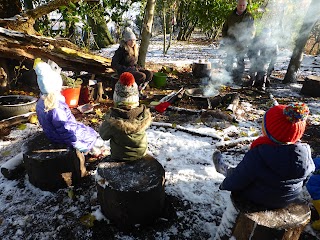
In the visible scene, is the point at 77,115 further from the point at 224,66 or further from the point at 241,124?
the point at 224,66

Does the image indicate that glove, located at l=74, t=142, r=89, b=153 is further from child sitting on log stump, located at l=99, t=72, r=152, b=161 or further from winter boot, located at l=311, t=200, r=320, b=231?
winter boot, located at l=311, t=200, r=320, b=231

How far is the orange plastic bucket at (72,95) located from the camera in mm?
5574

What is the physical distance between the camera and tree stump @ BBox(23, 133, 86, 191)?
315 centimetres

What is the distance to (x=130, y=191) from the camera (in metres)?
2.57

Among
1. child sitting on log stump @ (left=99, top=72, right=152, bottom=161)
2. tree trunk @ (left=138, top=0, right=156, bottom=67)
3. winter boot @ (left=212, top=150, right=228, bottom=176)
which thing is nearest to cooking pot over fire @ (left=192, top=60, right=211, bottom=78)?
tree trunk @ (left=138, top=0, right=156, bottom=67)

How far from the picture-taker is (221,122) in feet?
18.0

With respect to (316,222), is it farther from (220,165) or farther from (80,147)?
(80,147)

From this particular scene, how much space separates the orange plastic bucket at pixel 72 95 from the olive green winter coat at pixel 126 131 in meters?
3.14

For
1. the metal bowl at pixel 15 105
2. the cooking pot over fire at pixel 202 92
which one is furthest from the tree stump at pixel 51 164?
the cooking pot over fire at pixel 202 92

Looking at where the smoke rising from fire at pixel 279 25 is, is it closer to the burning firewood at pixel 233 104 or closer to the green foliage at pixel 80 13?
the burning firewood at pixel 233 104

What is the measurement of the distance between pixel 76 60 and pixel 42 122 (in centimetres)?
363

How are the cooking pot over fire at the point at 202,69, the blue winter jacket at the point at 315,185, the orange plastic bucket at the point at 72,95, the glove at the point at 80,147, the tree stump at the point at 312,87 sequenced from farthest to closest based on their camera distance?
the cooking pot over fire at the point at 202,69
the tree stump at the point at 312,87
the orange plastic bucket at the point at 72,95
the glove at the point at 80,147
the blue winter jacket at the point at 315,185

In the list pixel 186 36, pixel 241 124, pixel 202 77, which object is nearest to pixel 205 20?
pixel 186 36

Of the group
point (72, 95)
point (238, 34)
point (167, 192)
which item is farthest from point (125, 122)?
point (238, 34)
